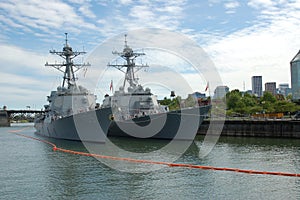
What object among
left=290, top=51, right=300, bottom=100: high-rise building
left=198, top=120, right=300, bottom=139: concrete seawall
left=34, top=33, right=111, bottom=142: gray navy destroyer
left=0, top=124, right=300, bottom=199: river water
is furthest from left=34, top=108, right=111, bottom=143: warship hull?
left=290, top=51, right=300, bottom=100: high-rise building

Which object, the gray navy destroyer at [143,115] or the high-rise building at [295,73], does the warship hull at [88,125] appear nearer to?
the gray navy destroyer at [143,115]

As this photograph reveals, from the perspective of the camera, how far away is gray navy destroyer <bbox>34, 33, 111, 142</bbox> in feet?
100

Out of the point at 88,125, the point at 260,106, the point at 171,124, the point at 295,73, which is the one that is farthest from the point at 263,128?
the point at 295,73

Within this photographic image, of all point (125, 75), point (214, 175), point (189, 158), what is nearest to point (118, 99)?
point (125, 75)

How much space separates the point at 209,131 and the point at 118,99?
39.3 feet

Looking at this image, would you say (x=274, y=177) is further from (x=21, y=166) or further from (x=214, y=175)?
(x=21, y=166)

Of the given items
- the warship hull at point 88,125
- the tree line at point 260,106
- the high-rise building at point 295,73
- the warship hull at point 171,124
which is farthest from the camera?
the high-rise building at point 295,73

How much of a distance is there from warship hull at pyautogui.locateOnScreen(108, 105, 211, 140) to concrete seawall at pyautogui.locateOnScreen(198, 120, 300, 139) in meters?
6.27

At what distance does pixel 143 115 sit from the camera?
113 ft

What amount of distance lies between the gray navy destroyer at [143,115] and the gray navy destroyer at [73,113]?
1.68 meters

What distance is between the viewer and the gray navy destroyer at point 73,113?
30.5 m

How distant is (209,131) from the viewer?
136 ft

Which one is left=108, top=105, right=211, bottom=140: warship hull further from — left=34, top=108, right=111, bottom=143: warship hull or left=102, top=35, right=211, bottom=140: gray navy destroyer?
left=34, top=108, right=111, bottom=143: warship hull

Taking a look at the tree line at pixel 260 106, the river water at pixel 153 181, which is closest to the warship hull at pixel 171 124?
the river water at pixel 153 181
